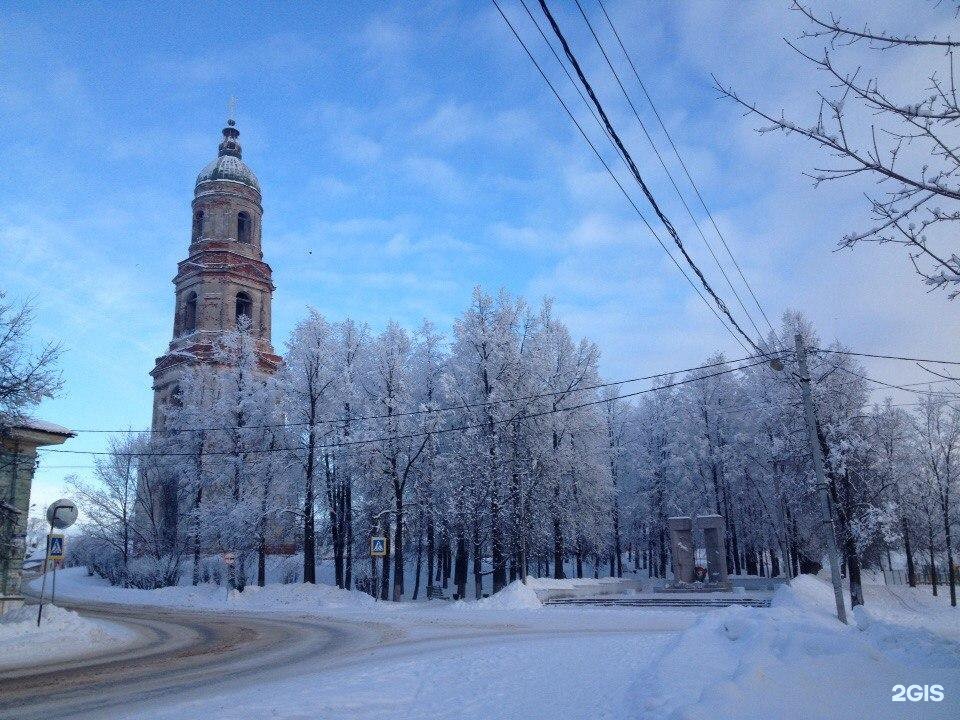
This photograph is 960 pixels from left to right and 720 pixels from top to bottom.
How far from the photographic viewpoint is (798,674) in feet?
19.5

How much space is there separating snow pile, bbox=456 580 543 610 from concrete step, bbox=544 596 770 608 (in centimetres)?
166

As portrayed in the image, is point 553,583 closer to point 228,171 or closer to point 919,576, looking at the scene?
point 919,576

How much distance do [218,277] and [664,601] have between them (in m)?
39.7

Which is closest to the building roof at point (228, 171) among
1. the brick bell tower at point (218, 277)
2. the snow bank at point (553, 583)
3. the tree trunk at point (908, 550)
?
the brick bell tower at point (218, 277)

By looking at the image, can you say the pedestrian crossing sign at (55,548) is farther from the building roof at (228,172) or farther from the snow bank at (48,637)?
the building roof at (228,172)

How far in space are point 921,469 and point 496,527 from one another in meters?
24.3

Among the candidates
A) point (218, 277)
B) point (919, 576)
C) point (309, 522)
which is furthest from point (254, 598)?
point (919, 576)

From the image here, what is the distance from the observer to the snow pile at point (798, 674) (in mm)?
5309

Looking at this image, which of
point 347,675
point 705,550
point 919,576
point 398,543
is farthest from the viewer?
point 919,576

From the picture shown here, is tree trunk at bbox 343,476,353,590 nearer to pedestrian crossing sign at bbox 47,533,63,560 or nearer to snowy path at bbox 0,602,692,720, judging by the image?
snowy path at bbox 0,602,692,720

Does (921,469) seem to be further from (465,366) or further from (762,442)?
(465,366)

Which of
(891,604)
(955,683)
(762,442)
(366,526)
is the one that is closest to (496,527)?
(366,526)

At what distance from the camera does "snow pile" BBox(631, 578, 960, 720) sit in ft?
17.4

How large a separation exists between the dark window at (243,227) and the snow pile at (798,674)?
2117 inches
